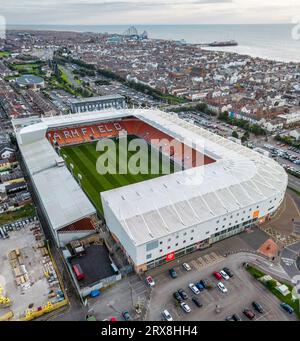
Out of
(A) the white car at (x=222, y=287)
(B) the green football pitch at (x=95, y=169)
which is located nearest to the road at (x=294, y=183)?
(B) the green football pitch at (x=95, y=169)

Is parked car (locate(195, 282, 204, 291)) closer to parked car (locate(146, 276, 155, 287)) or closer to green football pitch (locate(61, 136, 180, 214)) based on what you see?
parked car (locate(146, 276, 155, 287))

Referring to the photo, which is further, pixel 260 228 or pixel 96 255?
pixel 260 228

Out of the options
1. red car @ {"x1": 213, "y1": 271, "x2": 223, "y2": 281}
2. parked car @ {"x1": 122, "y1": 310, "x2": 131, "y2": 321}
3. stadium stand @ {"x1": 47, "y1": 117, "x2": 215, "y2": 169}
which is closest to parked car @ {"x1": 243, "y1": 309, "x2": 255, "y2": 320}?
red car @ {"x1": 213, "y1": 271, "x2": 223, "y2": 281}

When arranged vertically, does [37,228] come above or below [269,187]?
below

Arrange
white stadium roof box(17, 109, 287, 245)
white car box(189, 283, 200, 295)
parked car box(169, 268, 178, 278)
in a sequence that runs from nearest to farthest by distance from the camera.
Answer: white car box(189, 283, 200, 295), parked car box(169, 268, 178, 278), white stadium roof box(17, 109, 287, 245)

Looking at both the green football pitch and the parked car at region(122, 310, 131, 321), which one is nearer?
the parked car at region(122, 310, 131, 321)

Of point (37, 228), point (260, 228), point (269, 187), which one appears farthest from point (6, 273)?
point (269, 187)

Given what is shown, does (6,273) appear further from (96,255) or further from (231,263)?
(231,263)
